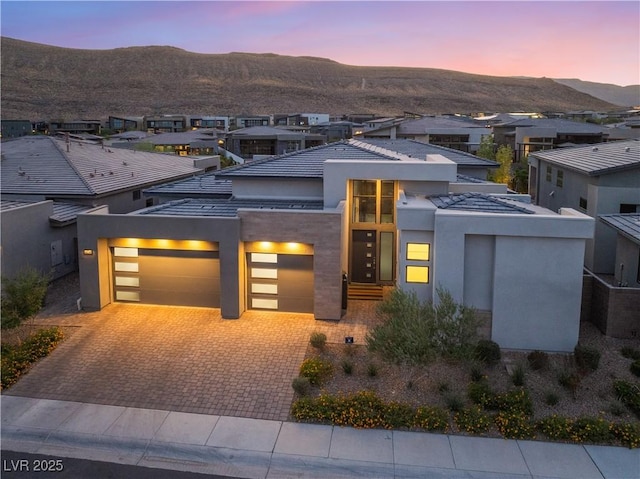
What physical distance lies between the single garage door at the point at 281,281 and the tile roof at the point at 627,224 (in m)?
10.3

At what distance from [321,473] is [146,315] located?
1020cm

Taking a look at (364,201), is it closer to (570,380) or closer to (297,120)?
(570,380)

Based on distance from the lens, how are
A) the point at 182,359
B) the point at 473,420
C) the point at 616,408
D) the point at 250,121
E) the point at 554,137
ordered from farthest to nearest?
the point at 250,121, the point at 554,137, the point at 182,359, the point at 616,408, the point at 473,420

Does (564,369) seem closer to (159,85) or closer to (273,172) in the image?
(273,172)

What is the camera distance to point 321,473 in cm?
1066

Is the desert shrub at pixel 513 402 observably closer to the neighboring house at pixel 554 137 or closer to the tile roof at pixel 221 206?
the tile roof at pixel 221 206

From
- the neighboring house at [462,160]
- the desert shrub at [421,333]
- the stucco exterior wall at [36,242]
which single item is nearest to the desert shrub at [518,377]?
the desert shrub at [421,333]

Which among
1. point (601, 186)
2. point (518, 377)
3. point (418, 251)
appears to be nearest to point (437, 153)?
point (601, 186)

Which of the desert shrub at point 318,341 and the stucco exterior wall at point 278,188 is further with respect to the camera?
the stucco exterior wall at point 278,188

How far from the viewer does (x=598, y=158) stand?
25219 millimetres

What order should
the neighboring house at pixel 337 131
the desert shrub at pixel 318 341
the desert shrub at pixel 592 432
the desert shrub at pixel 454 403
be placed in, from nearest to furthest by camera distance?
the desert shrub at pixel 592 432 < the desert shrub at pixel 454 403 < the desert shrub at pixel 318 341 < the neighboring house at pixel 337 131

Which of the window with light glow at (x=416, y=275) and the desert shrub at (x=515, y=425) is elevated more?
the window with light glow at (x=416, y=275)

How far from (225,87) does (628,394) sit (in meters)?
149

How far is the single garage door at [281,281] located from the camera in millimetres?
18484
